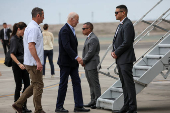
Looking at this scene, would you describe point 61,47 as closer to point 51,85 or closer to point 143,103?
point 143,103

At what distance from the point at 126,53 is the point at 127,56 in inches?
2.4

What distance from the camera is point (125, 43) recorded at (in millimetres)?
6707

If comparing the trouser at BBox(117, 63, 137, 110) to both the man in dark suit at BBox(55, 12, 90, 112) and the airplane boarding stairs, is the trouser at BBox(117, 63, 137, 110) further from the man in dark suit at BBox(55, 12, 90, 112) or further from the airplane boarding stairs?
the man in dark suit at BBox(55, 12, 90, 112)

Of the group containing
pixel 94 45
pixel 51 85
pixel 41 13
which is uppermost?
pixel 41 13

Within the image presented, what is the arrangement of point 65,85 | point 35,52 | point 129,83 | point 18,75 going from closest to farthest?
point 35,52 → point 129,83 → point 18,75 → point 65,85

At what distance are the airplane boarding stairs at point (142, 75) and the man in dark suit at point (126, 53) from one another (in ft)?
1.59

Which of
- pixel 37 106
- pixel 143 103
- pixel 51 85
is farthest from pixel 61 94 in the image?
pixel 51 85

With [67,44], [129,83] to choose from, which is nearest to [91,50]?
[67,44]

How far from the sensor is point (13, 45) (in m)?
7.30

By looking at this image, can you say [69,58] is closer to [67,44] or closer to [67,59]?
[67,59]

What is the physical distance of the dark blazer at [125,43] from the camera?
672 centimetres

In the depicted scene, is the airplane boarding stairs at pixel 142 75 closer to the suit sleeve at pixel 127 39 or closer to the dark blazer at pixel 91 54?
the dark blazer at pixel 91 54

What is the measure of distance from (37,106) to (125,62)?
6.02ft

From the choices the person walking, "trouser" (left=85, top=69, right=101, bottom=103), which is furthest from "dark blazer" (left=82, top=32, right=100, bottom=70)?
the person walking
